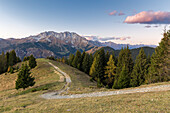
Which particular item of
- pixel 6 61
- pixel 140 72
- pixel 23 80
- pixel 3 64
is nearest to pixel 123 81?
pixel 140 72

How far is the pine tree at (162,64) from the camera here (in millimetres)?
30966

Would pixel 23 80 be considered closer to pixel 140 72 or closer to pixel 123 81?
pixel 123 81

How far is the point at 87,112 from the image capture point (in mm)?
9070

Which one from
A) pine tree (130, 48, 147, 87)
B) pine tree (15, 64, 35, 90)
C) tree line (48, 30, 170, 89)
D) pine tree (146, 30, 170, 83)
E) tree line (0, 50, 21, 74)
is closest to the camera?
pine tree (15, 64, 35, 90)

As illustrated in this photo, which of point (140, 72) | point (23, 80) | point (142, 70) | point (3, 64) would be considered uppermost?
point (3, 64)

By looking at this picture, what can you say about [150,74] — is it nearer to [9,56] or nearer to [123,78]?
[123,78]

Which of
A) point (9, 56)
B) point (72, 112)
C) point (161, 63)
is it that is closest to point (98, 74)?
point (161, 63)

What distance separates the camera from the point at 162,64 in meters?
31.8

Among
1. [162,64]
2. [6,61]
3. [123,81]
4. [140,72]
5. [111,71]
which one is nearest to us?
[162,64]

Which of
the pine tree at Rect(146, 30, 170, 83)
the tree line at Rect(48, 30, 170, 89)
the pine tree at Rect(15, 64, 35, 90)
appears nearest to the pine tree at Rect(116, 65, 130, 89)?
the tree line at Rect(48, 30, 170, 89)

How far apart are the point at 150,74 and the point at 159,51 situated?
795 cm

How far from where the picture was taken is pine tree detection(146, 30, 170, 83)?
30966mm

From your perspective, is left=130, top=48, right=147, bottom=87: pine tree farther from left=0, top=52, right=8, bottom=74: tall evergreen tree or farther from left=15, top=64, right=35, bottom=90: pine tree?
left=0, top=52, right=8, bottom=74: tall evergreen tree

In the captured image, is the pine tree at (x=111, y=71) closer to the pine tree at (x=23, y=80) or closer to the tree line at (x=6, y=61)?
the pine tree at (x=23, y=80)
